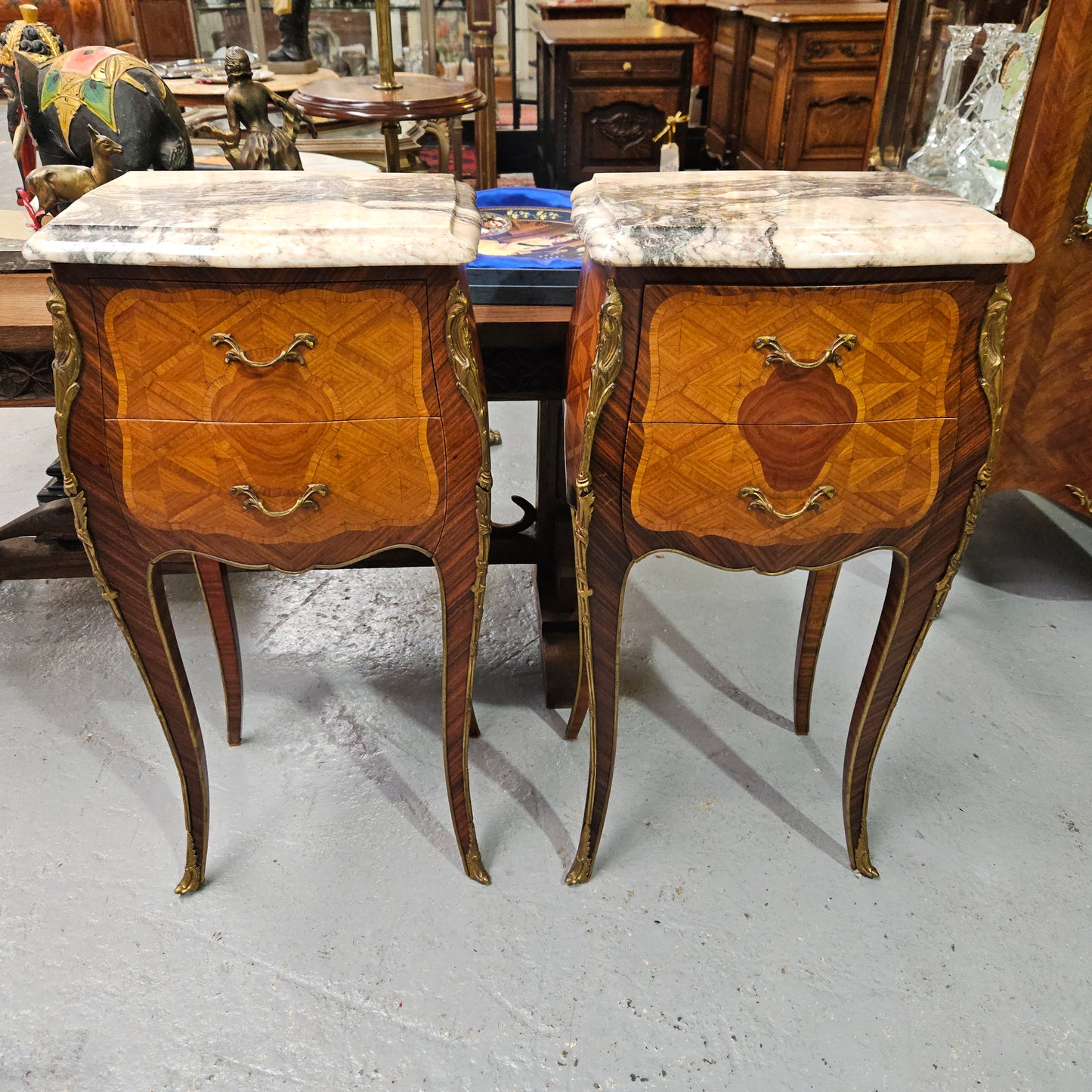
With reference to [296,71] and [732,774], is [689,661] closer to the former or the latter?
[732,774]

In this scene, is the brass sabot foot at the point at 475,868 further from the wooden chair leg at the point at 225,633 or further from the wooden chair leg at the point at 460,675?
the wooden chair leg at the point at 225,633

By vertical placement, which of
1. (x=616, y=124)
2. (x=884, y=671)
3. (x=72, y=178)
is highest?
(x=72, y=178)

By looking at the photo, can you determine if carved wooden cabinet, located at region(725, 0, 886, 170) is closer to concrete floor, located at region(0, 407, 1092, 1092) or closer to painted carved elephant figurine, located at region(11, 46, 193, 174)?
concrete floor, located at region(0, 407, 1092, 1092)

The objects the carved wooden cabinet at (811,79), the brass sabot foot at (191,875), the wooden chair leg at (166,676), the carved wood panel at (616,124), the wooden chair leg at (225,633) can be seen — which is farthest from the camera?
the carved wood panel at (616,124)

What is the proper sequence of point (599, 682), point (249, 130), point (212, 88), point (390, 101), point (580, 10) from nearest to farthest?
point (599, 682), point (249, 130), point (390, 101), point (212, 88), point (580, 10)

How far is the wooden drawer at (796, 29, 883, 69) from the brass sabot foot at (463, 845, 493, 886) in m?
4.20

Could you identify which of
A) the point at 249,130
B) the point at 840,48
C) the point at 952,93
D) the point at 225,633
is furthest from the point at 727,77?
the point at 225,633

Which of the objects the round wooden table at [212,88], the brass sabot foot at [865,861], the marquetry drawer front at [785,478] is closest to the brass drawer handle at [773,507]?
the marquetry drawer front at [785,478]

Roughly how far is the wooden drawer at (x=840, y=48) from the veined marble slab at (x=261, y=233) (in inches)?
156

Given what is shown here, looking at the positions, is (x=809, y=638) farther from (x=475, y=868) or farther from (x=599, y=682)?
(x=475, y=868)

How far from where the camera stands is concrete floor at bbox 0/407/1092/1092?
1.25m

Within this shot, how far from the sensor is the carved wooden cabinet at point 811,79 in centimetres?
427

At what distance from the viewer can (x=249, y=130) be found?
1.57 metres

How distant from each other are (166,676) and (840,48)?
4369 millimetres
